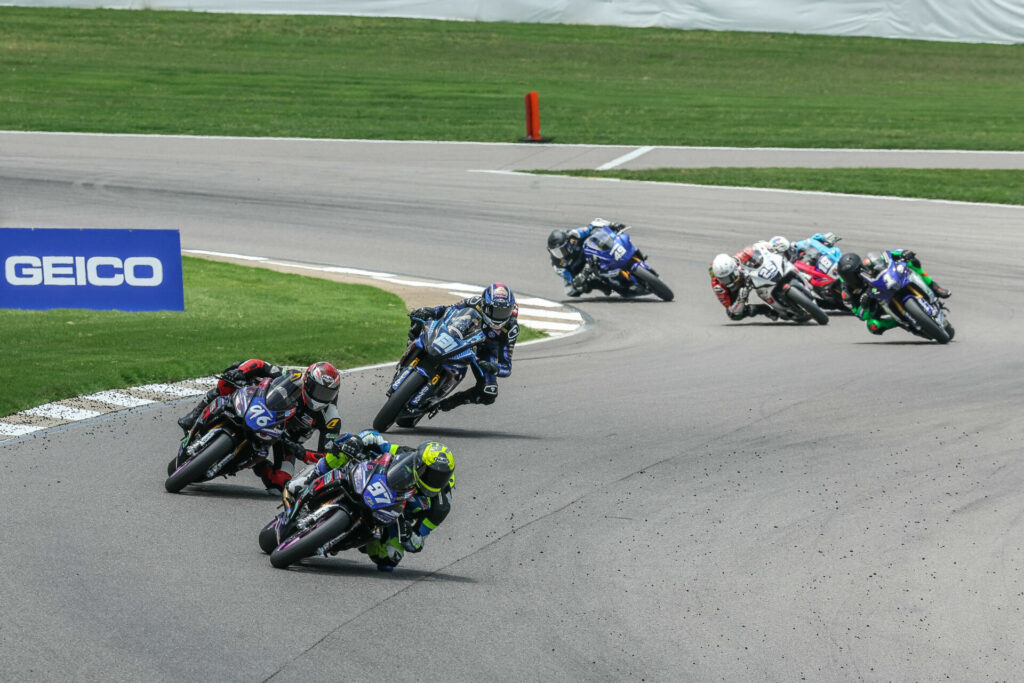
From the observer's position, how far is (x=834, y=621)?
8914 millimetres

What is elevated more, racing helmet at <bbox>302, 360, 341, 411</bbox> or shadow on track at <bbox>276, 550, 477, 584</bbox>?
racing helmet at <bbox>302, 360, 341, 411</bbox>

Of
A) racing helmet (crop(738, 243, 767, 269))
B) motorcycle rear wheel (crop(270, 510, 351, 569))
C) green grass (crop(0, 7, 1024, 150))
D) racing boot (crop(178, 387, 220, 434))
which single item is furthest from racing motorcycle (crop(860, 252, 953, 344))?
green grass (crop(0, 7, 1024, 150))

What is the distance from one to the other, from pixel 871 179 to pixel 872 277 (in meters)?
14.2

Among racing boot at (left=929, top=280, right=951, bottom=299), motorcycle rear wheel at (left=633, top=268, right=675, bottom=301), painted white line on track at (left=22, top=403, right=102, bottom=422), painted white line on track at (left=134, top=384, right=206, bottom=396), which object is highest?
racing boot at (left=929, top=280, right=951, bottom=299)

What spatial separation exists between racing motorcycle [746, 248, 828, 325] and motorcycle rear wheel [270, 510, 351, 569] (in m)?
13.7

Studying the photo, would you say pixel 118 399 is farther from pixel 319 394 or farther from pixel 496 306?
pixel 319 394

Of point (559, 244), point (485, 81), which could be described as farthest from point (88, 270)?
point (485, 81)

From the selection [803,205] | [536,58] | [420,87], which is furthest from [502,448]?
[536,58]

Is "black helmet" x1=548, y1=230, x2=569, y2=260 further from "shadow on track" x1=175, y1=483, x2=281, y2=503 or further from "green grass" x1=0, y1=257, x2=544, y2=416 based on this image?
"shadow on track" x1=175, y1=483, x2=281, y2=503

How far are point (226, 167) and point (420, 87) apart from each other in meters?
11.6

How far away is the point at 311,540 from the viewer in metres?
9.48

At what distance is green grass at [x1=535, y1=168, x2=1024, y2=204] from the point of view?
3272cm

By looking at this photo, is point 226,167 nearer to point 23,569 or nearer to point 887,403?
point 887,403

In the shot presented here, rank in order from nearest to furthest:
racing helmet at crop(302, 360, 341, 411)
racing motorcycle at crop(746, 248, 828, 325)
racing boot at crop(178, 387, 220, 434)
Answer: racing helmet at crop(302, 360, 341, 411) < racing boot at crop(178, 387, 220, 434) < racing motorcycle at crop(746, 248, 828, 325)
